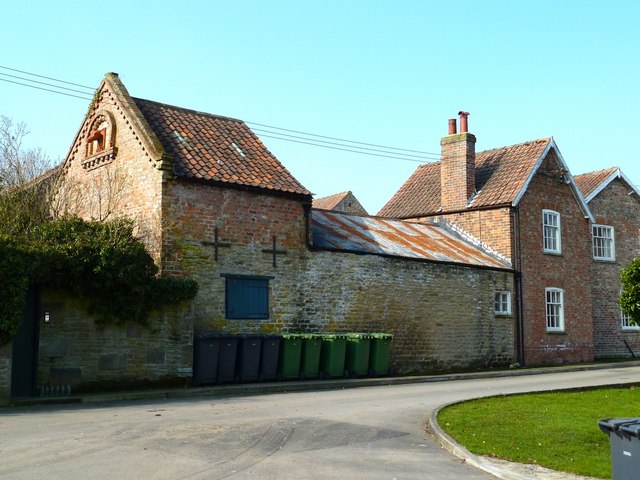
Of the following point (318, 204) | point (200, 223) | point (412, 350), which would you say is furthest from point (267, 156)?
point (318, 204)

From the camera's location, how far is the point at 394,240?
24781mm

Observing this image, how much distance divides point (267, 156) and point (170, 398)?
9.05 meters

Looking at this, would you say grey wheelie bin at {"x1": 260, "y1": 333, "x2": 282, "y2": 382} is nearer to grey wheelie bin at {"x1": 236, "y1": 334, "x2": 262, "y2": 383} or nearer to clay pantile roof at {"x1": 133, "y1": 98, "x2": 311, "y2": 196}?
grey wheelie bin at {"x1": 236, "y1": 334, "x2": 262, "y2": 383}

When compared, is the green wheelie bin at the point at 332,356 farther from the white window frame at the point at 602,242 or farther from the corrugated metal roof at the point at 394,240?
the white window frame at the point at 602,242

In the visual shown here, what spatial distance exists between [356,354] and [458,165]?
1171 centimetres

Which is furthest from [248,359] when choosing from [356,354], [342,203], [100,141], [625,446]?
[342,203]

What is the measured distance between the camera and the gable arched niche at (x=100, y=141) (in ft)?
68.6

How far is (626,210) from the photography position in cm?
3322

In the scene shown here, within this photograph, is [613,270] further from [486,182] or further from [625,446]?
[625,446]

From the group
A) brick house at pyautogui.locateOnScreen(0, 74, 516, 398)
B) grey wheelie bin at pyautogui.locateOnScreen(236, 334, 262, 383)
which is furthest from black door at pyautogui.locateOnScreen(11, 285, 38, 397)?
grey wheelie bin at pyautogui.locateOnScreen(236, 334, 262, 383)

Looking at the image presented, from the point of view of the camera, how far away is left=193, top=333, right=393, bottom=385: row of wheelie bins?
17469 mm

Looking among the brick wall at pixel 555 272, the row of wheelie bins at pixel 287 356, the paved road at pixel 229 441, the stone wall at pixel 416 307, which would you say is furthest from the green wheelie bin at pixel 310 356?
the brick wall at pixel 555 272

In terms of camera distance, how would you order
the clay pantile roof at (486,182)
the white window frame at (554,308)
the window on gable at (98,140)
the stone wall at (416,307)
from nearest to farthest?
the stone wall at (416,307) → the window on gable at (98,140) → the clay pantile roof at (486,182) → the white window frame at (554,308)

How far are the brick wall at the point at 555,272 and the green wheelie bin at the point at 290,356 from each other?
36.5 ft
